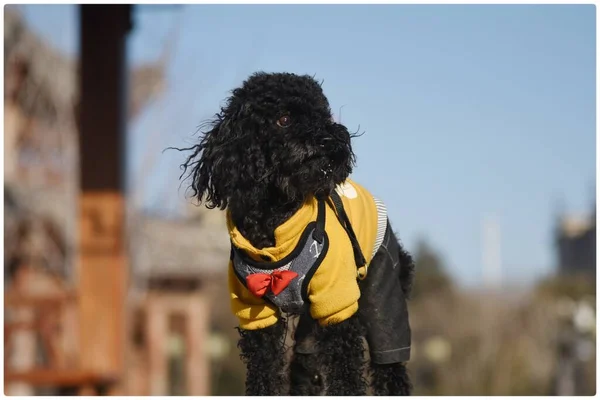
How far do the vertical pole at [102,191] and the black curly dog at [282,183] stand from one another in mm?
4384

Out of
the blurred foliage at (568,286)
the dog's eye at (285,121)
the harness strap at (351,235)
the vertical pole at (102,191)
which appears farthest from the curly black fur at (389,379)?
the blurred foliage at (568,286)

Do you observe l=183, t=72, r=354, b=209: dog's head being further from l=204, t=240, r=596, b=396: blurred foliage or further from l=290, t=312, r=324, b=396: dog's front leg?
l=204, t=240, r=596, b=396: blurred foliage

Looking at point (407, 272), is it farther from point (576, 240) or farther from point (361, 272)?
point (576, 240)

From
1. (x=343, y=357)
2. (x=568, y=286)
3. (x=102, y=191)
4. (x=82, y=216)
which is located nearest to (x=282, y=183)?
(x=343, y=357)

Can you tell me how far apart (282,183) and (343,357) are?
40 cm

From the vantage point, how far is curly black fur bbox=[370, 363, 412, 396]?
1882mm

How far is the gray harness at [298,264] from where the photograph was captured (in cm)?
169

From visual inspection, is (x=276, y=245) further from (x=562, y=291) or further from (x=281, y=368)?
(x=562, y=291)

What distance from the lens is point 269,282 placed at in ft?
5.52

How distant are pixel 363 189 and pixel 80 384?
6.45 m

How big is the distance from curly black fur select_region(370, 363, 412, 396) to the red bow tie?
0.98ft

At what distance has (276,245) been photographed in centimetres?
171

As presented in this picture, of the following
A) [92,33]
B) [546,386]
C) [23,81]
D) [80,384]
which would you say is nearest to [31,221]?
[23,81]

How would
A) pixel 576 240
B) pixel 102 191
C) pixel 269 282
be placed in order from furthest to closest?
pixel 576 240, pixel 102 191, pixel 269 282
